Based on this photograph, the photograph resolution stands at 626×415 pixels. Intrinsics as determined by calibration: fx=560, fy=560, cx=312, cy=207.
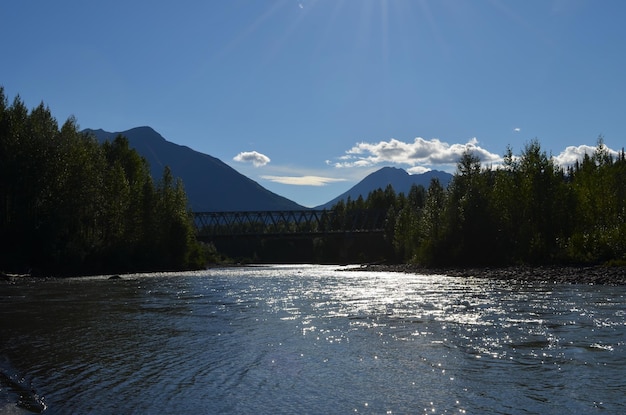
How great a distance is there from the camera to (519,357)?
43.2 feet

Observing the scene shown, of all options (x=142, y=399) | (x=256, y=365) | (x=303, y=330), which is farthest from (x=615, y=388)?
(x=303, y=330)

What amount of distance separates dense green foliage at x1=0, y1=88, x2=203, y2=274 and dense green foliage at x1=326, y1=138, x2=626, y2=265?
125 feet

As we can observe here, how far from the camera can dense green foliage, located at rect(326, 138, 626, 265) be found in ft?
201

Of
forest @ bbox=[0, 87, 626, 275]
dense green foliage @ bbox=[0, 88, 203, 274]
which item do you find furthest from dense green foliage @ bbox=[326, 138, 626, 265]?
dense green foliage @ bbox=[0, 88, 203, 274]

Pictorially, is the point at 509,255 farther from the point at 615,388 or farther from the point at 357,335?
the point at 615,388

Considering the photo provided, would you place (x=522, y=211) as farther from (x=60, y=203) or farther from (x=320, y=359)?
(x=320, y=359)

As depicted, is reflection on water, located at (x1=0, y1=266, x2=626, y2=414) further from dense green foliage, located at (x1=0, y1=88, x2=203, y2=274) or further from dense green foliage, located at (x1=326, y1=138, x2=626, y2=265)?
dense green foliage, located at (x1=326, y1=138, x2=626, y2=265)

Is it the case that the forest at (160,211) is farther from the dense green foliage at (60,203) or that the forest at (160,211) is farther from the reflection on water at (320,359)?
the reflection on water at (320,359)

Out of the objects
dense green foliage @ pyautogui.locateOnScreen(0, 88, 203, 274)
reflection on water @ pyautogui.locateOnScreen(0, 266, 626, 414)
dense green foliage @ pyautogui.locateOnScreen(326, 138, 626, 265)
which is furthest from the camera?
dense green foliage @ pyautogui.locateOnScreen(326, 138, 626, 265)

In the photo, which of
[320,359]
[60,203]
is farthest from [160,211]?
[320,359]

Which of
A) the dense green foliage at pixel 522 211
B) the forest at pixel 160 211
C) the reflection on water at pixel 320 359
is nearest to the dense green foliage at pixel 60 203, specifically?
the forest at pixel 160 211

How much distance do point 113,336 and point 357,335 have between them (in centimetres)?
730

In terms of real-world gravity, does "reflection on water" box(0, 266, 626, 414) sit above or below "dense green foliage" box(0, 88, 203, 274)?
below

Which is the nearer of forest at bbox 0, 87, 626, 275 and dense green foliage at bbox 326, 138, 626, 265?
forest at bbox 0, 87, 626, 275
